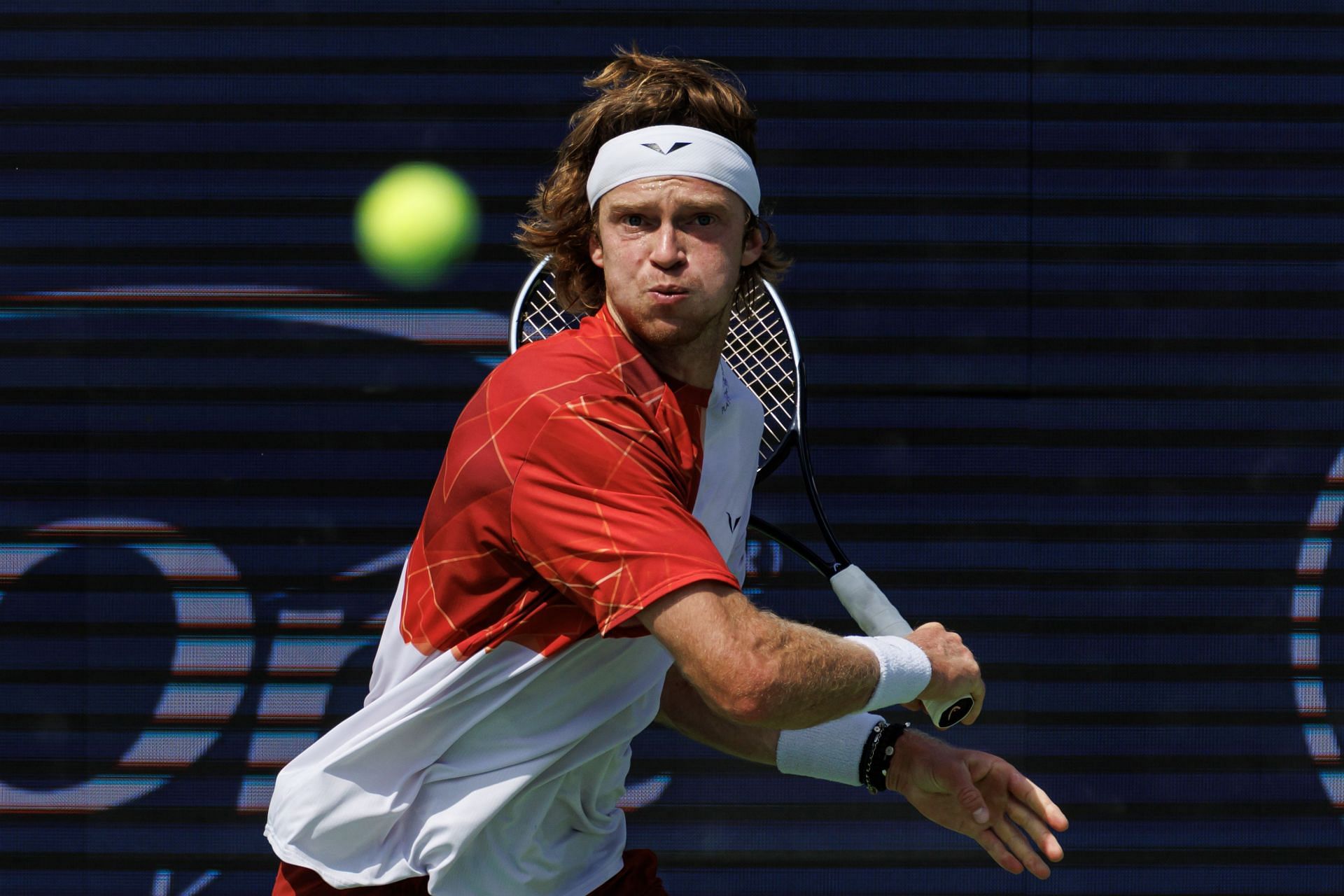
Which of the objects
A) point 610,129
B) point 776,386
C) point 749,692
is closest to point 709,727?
point 749,692

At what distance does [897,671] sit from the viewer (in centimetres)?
177

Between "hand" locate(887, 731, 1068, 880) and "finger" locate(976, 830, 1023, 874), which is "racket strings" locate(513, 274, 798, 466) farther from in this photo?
"finger" locate(976, 830, 1023, 874)

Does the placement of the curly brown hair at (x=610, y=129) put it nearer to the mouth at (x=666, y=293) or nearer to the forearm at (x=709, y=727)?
the mouth at (x=666, y=293)

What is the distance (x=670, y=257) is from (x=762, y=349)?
3.12ft

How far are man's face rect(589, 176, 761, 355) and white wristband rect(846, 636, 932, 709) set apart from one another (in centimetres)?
53

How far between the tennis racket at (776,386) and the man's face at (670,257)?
37 centimetres

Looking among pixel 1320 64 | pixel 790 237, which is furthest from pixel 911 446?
pixel 1320 64

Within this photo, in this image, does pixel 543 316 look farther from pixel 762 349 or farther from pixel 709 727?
pixel 709 727

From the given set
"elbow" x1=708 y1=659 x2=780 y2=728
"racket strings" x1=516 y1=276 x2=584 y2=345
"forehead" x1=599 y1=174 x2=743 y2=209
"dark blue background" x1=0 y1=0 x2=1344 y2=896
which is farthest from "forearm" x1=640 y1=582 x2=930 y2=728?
"dark blue background" x1=0 y1=0 x2=1344 y2=896

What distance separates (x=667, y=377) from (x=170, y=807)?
2.22 meters

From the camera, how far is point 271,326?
3344mm

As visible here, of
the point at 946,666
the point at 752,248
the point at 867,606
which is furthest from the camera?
the point at 867,606

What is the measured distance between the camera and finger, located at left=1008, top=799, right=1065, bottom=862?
199cm

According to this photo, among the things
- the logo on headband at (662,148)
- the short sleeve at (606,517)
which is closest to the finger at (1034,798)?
the short sleeve at (606,517)
